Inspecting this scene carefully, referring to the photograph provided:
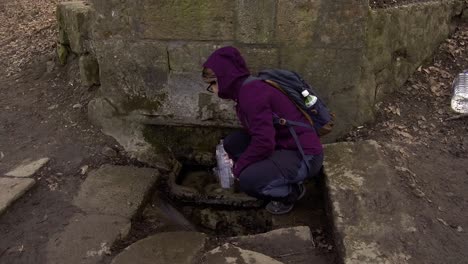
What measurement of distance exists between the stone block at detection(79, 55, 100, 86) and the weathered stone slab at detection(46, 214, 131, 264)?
1.52 m

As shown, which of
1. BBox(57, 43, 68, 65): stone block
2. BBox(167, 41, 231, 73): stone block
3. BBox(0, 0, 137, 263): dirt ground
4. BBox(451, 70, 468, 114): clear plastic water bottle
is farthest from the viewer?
BBox(57, 43, 68, 65): stone block

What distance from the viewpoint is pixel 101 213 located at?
3.04 metres

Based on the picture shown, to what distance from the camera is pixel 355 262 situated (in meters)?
2.36

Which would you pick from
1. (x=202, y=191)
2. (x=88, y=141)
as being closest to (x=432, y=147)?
(x=202, y=191)

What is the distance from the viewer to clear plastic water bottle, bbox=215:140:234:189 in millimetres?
3365

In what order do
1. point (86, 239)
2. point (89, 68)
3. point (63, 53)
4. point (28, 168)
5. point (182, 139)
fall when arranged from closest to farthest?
1. point (86, 239)
2. point (28, 168)
3. point (182, 139)
4. point (89, 68)
5. point (63, 53)

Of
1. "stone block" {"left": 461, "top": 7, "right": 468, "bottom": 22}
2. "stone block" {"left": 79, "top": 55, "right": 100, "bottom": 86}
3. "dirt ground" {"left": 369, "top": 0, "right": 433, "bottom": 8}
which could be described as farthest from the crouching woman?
"stone block" {"left": 461, "top": 7, "right": 468, "bottom": 22}

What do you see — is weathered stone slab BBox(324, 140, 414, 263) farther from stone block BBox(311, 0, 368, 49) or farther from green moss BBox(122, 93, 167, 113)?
green moss BBox(122, 93, 167, 113)

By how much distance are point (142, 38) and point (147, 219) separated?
1.25 metres

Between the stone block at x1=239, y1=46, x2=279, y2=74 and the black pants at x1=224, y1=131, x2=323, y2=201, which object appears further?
the stone block at x1=239, y1=46, x2=279, y2=74

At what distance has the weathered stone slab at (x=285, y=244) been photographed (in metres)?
2.61

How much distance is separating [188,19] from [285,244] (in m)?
1.61

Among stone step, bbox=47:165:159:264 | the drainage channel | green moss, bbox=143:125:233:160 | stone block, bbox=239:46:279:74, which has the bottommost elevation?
the drainage channel

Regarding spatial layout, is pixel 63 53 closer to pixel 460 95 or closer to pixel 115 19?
pixel 115 19
